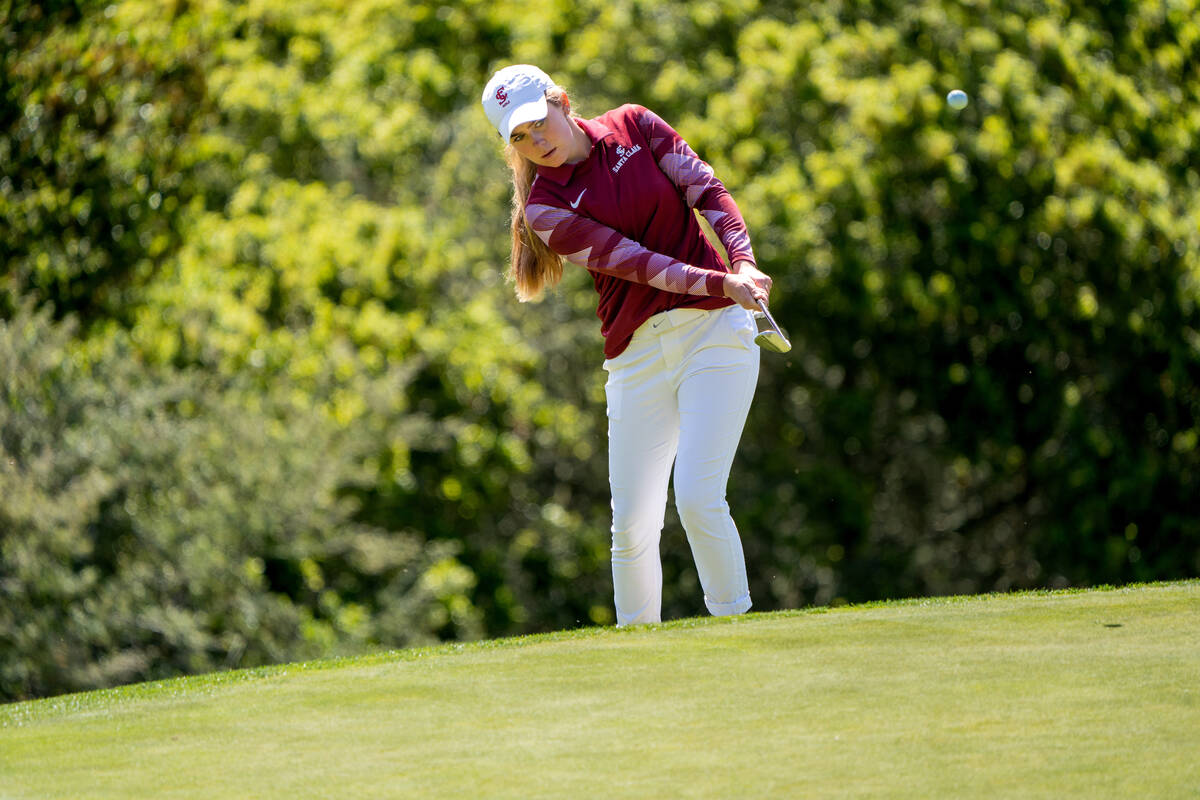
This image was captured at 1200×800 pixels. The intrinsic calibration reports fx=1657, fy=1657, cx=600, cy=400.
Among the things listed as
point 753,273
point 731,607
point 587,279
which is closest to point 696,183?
point 753,273

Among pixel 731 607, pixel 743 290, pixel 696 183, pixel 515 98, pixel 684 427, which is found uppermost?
pixel 515 98

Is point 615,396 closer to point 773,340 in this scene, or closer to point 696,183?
point 773,340

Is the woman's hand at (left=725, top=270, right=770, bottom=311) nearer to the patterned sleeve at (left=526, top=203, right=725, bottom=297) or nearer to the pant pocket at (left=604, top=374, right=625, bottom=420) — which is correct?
the patterned sleeve at (left=526, top=203, right=725, bottom=297)

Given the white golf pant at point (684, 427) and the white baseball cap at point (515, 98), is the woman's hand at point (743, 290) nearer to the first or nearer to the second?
the white golf pant at point (684, 427)

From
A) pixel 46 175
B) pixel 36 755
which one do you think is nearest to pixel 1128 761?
pixel 36 755

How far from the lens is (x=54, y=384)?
826cm

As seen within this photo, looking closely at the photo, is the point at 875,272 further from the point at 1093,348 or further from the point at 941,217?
the point at 1093,348

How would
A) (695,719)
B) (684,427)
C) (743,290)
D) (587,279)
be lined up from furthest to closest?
1. (587,279)
2. (684,427)
3. (743,290)
4. (695,719)

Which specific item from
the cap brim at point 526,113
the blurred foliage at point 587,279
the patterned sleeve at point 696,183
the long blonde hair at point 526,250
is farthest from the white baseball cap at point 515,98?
the blurred foliage at point 587,279

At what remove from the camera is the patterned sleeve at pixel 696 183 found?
4715mm

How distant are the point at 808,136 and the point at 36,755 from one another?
6.39 meters

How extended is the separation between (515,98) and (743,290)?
85 cm

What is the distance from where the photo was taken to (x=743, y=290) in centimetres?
440

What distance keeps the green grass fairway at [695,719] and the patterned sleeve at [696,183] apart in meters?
1.13
